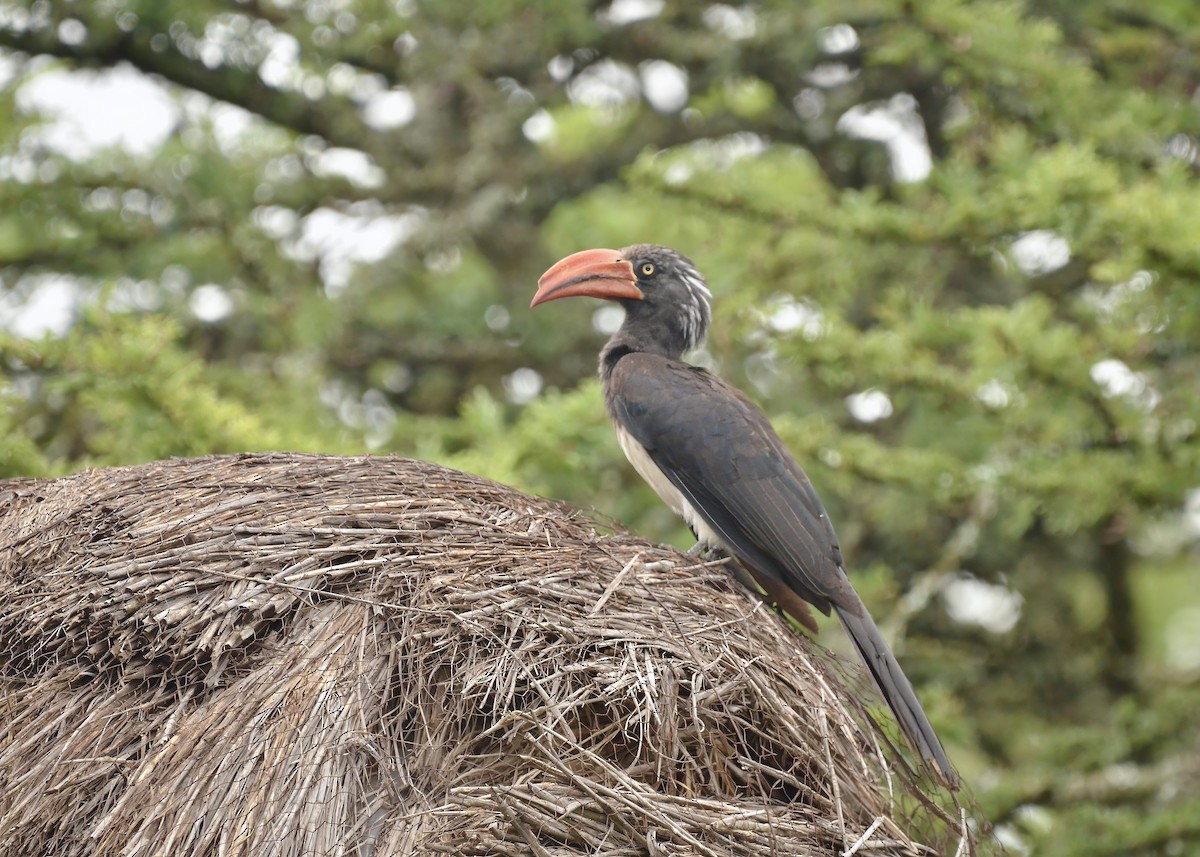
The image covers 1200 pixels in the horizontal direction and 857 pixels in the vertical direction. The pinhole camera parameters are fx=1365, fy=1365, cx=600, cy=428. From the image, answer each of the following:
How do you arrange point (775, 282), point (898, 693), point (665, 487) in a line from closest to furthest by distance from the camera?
point (898, 693) < point (665, 487) < point (775, 282)

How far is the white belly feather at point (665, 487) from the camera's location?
4.60 meters

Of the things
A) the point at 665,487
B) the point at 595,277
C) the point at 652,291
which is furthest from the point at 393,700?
the point at 652,291

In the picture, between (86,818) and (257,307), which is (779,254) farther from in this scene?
(86,818)

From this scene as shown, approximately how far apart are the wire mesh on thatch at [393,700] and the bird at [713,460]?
475mm

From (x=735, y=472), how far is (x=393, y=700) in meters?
1.70

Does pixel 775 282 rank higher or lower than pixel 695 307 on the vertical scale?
lower

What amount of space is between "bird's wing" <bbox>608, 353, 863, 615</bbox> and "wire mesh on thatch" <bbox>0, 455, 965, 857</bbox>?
0.63 meters

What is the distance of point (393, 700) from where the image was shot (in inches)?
125

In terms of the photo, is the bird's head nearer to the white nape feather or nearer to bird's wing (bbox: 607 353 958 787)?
the white nape feather

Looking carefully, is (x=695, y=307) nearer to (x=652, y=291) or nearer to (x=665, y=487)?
(x=652, y=291)

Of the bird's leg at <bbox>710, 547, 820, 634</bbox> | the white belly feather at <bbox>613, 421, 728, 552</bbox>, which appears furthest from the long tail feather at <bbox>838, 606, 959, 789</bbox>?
the white belly feather at <bbox>613, 421, 728, 552</bbox>

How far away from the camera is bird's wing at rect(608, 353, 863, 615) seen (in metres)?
4.23

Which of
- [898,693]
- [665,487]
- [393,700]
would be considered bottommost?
[665,487]

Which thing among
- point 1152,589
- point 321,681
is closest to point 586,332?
point 321,681
